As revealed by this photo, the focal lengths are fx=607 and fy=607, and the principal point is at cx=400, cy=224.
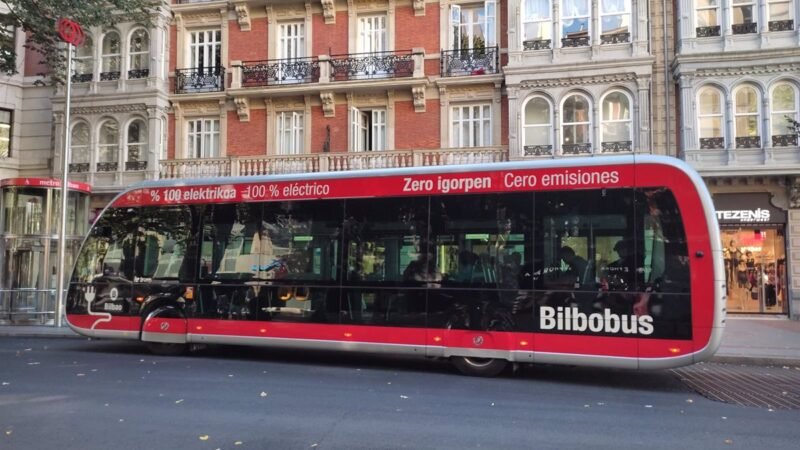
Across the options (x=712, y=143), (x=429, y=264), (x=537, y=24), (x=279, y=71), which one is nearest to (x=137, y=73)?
(x=279, y=71)

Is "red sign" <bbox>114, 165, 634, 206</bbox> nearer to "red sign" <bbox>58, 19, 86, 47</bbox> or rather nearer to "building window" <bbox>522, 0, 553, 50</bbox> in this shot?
"red sign" <bbox>58, 19, 86, 47</bbox>

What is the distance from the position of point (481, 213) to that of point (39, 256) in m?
16.5

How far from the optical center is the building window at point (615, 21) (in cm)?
1942

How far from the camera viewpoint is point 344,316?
9852 millimetres

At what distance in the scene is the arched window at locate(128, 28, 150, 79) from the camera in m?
22.8

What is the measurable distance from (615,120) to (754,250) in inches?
229

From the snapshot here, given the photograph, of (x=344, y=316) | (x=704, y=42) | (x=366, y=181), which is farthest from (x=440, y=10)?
(x=344, y=316)

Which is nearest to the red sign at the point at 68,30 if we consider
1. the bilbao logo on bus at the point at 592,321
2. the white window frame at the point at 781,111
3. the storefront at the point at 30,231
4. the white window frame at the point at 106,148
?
the storefront at the point at 30,231

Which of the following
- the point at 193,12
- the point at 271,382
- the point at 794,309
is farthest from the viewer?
the point at 193,12

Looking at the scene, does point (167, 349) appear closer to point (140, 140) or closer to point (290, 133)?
point (290, 133)

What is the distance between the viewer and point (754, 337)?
45.4ft

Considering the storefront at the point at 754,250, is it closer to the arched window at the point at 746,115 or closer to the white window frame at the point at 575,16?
the arched window at the point at 746,115

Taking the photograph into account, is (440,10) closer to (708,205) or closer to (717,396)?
(708,205)

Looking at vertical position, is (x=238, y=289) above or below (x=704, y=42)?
below
